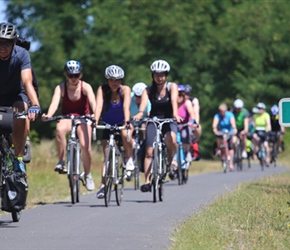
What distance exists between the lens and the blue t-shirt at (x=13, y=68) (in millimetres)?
11578

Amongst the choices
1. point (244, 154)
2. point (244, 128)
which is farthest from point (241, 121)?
point (244, 154)

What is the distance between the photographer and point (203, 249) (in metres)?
9.47

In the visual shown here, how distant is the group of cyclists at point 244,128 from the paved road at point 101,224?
10.9 m

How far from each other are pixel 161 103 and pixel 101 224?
182 inches

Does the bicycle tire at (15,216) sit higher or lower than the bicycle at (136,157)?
lower

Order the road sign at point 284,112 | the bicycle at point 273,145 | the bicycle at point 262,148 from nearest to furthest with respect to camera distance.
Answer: the road sign at point 284,112 → the bicycle at point 262,148 → the bicycle at point 273,145

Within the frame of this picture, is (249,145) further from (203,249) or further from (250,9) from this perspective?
(203,249)

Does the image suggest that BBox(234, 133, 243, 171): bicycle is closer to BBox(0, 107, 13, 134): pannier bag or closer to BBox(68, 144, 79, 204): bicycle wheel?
BBox(68, 144, 79, 204): bicycle wheel

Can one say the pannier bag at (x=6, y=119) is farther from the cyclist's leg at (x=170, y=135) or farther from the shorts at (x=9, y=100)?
the cyclist's leg at (x=170, y=135)

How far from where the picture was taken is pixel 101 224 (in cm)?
1212

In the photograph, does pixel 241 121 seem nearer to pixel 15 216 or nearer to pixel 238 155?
pixel 238 155

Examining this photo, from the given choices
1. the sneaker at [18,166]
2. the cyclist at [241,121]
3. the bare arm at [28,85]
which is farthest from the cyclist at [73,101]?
the cyclist at [241,121]

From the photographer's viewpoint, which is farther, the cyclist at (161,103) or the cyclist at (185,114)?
the cyclist at (185,114)

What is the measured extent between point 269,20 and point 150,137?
111 ft
